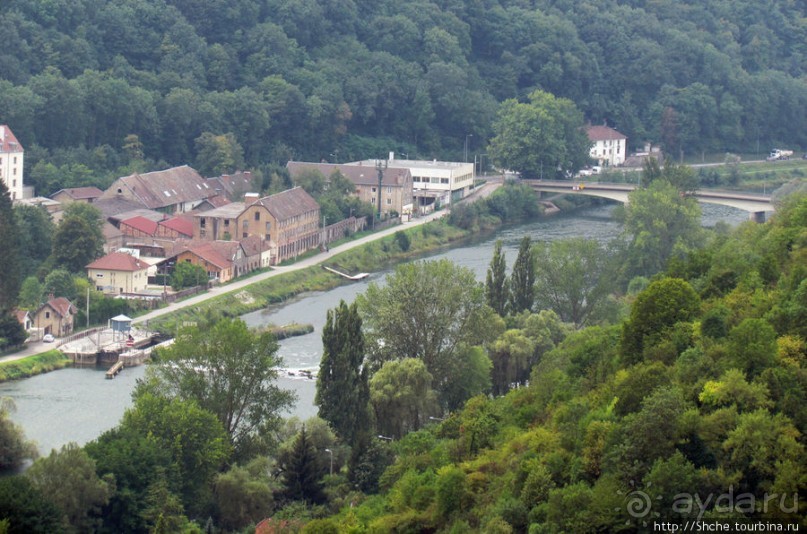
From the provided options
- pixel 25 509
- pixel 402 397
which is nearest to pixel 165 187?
pixel 402 397

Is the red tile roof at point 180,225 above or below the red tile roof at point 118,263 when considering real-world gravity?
above

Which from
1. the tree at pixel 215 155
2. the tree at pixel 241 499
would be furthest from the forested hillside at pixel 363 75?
the tree at pixel 241 499

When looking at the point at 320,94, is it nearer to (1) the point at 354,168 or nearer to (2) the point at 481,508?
(1) the point at 354,168

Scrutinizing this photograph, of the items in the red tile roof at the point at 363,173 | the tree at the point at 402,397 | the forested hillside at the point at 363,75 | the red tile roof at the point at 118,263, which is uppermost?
the forested hillside at the point at 363,75

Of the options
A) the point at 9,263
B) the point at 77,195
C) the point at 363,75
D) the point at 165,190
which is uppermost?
the point at 363,75

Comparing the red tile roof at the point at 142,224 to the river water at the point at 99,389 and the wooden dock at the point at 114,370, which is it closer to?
the river water at the point at 99,389

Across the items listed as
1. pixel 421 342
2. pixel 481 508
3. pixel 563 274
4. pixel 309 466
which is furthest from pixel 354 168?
pixel 481 508

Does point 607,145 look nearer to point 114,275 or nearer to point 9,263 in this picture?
point 114,275
